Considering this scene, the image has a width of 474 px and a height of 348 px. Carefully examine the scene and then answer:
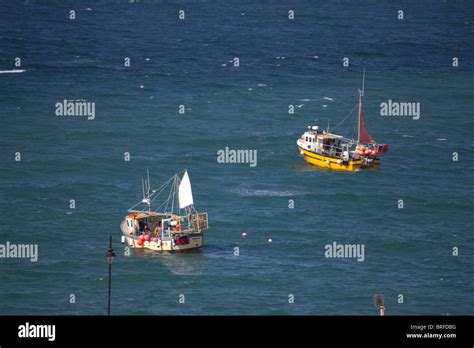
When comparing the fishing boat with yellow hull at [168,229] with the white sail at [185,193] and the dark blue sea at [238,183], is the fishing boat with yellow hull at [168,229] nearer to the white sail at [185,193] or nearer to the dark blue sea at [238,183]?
the white sail at [185,193]

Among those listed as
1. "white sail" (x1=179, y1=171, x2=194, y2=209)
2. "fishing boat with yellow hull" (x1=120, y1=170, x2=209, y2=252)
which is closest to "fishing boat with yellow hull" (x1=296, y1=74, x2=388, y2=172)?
"fishing boat with yellow hull" (x1=120, y1=170, x2=209, y2=252)

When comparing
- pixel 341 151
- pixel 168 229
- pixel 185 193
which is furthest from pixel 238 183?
pixel 168 229

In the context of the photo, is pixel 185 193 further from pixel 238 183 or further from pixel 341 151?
pixel 341 151

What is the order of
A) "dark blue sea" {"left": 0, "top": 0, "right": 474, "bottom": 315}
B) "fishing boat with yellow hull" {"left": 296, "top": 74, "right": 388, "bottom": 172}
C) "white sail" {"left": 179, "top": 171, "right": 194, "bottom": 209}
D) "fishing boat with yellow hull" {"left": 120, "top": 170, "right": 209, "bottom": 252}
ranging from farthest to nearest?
1. "fishing boat with yellow hull" {"left": 296, "top": 74, "right": 388, "bottom": 172}
2. "fishing boat with yellow hull" {"left": 120, "top": 170, "right": 209, "bottom": 252}
3. "white sail" {"left": 179, "top": 171, "right": 194, "bottom": 209}
4. "dark blue sea" {"left": 0, "top": 0, "right": 474, "bottom": 315}

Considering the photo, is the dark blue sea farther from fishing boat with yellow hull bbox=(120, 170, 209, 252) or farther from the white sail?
the white sail

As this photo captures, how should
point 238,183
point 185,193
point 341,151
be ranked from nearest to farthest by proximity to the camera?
point 185,193, point 238,183, point 341,151

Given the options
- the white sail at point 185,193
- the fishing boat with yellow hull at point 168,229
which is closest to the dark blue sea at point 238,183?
the fishing boat with yellow hull at point 168,229
